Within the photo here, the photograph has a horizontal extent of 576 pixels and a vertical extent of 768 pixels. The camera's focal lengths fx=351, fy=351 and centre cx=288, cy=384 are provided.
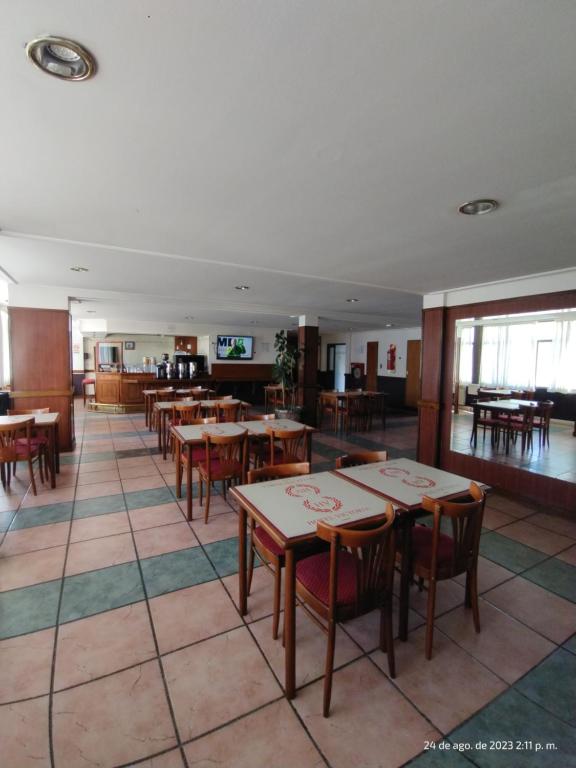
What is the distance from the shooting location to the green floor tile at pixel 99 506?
321cm

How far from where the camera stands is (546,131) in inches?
54.8

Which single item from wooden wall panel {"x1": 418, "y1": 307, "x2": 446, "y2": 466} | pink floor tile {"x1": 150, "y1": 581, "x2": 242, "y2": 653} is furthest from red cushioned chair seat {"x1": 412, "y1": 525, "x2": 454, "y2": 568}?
wooden wall panel {"x1": 418, "y1": 307, "x2": 446, "y2": 466}

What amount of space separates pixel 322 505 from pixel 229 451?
1593mm

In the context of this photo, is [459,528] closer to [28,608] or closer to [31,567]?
[28,608]

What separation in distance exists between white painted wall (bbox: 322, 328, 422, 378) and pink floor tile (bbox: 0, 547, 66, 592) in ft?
30.1

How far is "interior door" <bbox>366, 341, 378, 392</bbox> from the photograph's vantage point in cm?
1117

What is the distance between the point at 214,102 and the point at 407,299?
4.67m

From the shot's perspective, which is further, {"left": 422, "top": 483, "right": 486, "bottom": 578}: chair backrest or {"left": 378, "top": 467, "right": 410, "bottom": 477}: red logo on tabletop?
{"left": 378, "top": 467, "right": 410, "bottom": 477}: red logo on tabletop

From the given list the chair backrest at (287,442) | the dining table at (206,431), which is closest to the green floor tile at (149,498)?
the dining table at (206,431)

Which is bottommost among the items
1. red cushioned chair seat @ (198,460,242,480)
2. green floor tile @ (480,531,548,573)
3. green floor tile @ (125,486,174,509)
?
green floor tile @ (480,531,548,573)

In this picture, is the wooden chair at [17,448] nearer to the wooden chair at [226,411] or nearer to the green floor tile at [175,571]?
the green floor tile at [175,571]

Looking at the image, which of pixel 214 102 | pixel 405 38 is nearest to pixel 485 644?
pixel 405 38

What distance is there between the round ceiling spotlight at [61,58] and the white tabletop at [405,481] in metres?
2.15

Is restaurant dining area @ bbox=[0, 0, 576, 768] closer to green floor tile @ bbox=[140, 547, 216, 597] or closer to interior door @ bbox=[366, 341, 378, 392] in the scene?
green floor tile @ bbox=[140, 547, 216, 597]
